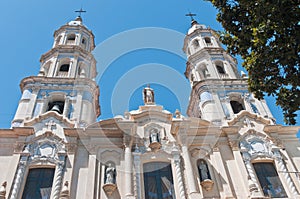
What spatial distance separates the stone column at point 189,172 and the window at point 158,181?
2.96 ft

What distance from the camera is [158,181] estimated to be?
1570cm

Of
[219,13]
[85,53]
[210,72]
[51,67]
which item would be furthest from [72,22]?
[219,13]

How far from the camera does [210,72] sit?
2464 centimetres

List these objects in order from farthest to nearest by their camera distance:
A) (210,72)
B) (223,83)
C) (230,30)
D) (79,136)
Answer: (210,72) → (223,83) → (79,136) → (230,30)

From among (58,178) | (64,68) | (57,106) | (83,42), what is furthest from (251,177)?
(83,42)

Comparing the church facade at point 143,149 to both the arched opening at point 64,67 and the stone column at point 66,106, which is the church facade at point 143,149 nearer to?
the stone column at point 66,106

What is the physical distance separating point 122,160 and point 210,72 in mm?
→ 11638

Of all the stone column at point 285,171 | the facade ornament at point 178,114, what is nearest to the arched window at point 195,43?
the facade ornament at point 178,114

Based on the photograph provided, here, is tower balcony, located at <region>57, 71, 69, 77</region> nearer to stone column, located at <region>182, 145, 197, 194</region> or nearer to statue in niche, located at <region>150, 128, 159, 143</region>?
statue in niche, located at <region>150, 128, 159, 143</region>

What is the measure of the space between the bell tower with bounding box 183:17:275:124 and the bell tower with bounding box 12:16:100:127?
25.8ft

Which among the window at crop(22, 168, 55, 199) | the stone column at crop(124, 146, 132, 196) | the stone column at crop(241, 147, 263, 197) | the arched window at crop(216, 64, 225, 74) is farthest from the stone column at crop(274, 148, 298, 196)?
the window at crop(22, 168, 55, 199)

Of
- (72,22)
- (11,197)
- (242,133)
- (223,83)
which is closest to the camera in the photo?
(11,197)

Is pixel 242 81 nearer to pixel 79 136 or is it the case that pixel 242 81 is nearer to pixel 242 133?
pixel 242 133

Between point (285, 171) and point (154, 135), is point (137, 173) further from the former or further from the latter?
point (285, 171)
